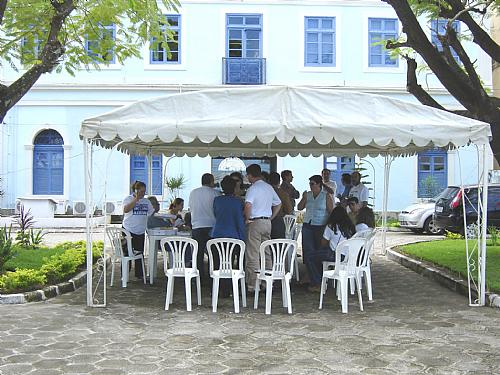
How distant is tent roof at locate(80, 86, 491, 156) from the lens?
7184mm

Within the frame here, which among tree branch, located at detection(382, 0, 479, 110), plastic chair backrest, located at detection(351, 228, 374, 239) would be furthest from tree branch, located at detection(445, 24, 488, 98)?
plastic chair backrest, located at detection(351, 228, 374, 239)

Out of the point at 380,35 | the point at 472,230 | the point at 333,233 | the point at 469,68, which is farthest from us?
the point at 380,35

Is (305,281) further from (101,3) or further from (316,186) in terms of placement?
(101,3)

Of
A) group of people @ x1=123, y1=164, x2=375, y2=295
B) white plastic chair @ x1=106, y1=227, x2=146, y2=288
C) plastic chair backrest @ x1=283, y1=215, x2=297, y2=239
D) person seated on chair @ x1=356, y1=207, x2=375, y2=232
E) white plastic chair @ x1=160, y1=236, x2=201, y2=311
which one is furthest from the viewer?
plastic chair backrest @ x1=283, y1=215, x2=297, y2=239

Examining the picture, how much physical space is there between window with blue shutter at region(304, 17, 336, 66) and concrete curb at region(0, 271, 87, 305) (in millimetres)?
14837

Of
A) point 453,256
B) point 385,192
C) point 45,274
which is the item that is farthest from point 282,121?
point 385,192

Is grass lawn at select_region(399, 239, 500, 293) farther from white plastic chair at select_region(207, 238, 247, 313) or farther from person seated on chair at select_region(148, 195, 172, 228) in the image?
person seated on chair at select_region(148, 195, 172, 228)

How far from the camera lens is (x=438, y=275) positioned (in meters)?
9.69

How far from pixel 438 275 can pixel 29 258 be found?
7116mm

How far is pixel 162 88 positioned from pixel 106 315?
1502 centimetres

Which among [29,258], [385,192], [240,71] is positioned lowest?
[29,258]

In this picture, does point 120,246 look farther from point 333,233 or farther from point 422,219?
point 422,219

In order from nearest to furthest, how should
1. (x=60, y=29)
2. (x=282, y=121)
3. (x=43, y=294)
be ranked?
(x=282, y=121) < (x=43, y=294) < (x=60, y=29)

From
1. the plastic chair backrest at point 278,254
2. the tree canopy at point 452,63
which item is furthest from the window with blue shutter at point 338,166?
the plastic chair backrest at point 278,254
